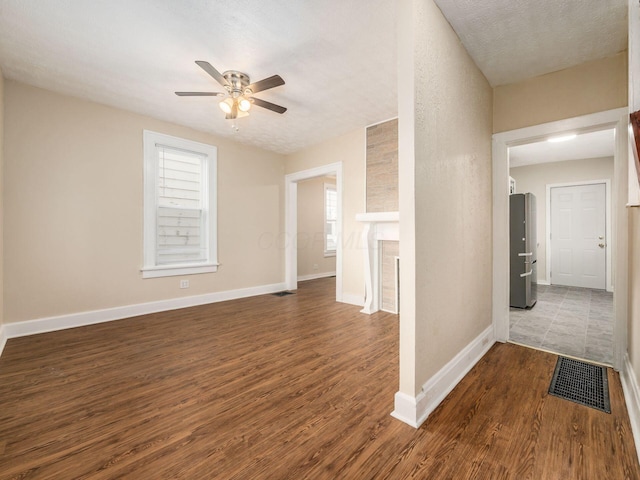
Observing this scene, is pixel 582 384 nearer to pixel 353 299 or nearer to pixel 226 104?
pixel 353 299

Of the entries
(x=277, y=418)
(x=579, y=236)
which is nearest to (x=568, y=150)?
(x=579, y=236)

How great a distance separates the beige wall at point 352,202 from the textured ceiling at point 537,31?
205cm

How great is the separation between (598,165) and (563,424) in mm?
6150

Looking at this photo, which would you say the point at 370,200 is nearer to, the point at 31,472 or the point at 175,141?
the point at 175,141

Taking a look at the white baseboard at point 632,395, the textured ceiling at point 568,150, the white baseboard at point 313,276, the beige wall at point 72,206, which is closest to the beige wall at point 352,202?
the beige wall at point 72,206

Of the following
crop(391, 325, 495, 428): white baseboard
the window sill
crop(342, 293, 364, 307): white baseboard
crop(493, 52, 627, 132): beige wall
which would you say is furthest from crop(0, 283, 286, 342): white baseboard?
crop(493, 52, 627, 132): beige wall

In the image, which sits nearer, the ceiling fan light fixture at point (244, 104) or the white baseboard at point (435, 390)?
the white baseboard at point (435, 390)

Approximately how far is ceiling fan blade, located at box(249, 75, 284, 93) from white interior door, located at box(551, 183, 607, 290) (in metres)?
6.39

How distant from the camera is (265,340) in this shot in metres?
2.90

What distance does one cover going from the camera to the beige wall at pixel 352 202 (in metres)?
4.29

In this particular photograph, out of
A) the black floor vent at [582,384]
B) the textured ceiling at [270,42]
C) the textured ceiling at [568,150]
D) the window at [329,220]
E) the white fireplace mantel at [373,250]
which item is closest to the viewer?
the black floor vent at [582,384]

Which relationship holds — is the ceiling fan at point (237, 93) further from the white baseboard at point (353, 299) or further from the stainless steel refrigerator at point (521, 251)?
the stainless steel refrigerator at point (521, 251)

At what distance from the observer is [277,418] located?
5.43 feet

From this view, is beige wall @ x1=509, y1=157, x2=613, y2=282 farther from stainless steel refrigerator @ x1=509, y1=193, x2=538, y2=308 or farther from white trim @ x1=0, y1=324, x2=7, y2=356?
white trim @ x1=0, y1=324, x2=7, y2=356
